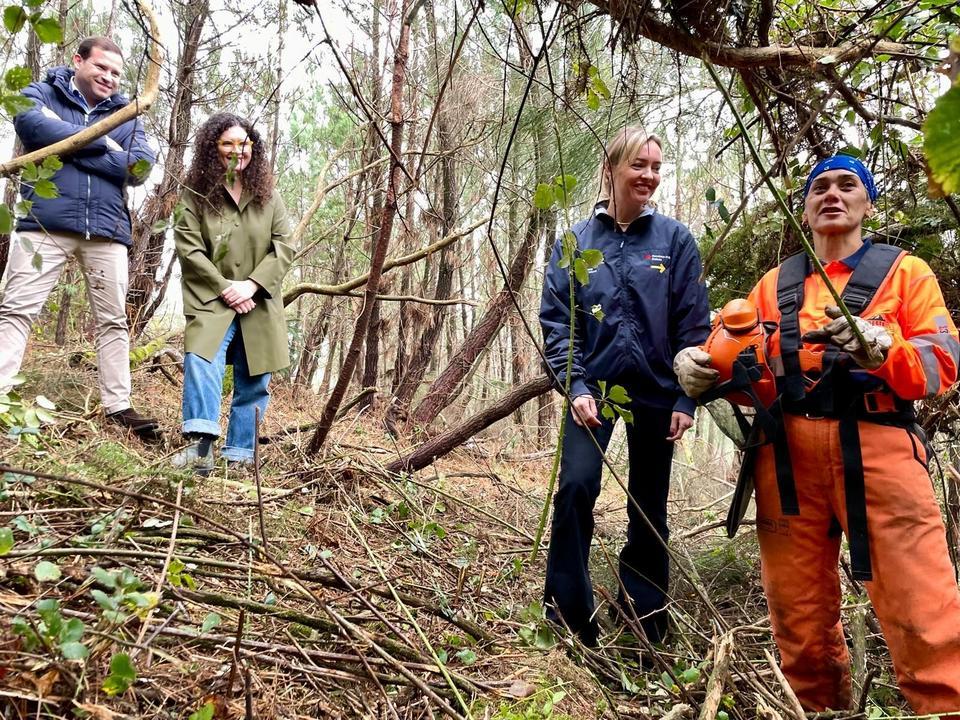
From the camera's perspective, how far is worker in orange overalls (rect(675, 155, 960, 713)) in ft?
6.85

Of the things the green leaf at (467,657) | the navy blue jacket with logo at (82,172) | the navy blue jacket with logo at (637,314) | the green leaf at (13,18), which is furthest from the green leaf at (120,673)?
the navy blue jacket with logo at (82,172)

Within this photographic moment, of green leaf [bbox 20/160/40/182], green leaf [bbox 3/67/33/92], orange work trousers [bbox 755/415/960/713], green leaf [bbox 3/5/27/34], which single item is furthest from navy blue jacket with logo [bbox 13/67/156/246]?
orange work trousers [bbox 755/415/960/713]

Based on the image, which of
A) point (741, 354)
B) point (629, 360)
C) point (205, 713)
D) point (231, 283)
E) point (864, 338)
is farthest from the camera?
point (231, 283)

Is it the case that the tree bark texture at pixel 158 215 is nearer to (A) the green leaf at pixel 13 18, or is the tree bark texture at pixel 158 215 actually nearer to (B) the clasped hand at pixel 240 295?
(B) the clasped hand at pixel 240 295

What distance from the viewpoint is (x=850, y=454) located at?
2232mm

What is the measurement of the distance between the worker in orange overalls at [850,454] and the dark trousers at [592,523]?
444 mm

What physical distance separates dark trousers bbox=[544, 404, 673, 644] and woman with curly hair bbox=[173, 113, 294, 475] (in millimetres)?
1879

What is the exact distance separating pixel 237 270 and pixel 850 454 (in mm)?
3147

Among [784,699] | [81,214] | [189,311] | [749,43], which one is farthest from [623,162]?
[81,214]

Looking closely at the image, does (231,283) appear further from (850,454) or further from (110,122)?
(850,454)

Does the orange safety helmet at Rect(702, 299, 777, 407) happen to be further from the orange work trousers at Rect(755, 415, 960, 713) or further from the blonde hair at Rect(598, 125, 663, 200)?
the blonde hair at Rect(598, 125, 663, 200)

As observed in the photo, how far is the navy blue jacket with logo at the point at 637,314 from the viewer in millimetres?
2781

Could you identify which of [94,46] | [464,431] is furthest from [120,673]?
[94,46]

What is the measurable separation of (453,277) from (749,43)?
277 inches
